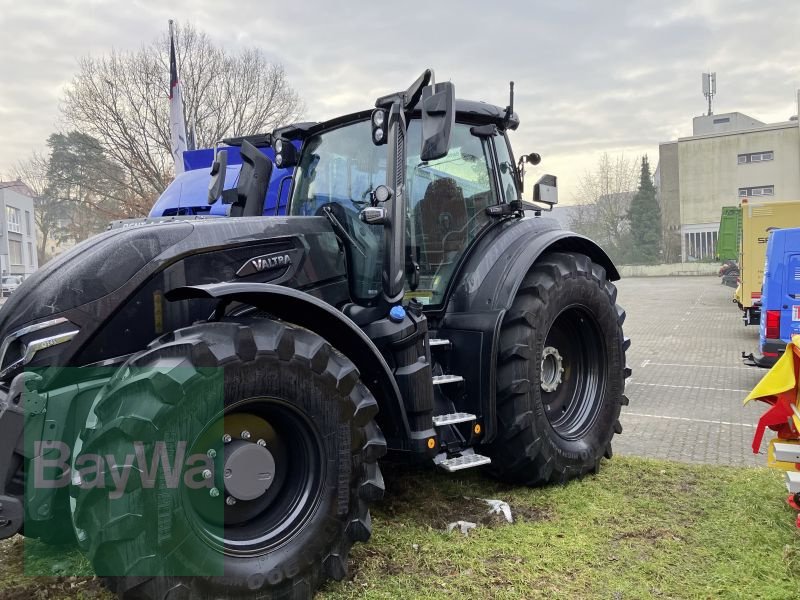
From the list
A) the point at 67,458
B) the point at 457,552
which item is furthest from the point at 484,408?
the point at 67,458

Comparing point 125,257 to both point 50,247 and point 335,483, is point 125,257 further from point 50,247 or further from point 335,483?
point 50,247

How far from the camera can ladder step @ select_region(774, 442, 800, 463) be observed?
3902 millimetres

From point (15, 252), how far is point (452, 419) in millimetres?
58825

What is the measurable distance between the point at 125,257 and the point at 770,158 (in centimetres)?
5117

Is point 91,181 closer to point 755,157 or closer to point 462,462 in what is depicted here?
point 462,462

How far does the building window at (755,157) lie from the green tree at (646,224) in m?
9.69

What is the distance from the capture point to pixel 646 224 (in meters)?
55.4

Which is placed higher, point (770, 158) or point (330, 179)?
point (770, 158)

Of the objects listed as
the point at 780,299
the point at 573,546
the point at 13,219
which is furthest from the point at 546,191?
the point at 13,219

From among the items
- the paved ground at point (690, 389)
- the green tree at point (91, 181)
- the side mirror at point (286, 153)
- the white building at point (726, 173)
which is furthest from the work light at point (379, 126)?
the white building at point (726, 173)

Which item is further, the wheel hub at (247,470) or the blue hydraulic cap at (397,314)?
the blue hydraulic cap at (397,314)

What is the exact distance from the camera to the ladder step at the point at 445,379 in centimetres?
422

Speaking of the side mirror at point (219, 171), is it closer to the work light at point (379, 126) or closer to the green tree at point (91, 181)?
the work light at point (379, 126)

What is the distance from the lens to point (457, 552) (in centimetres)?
369
